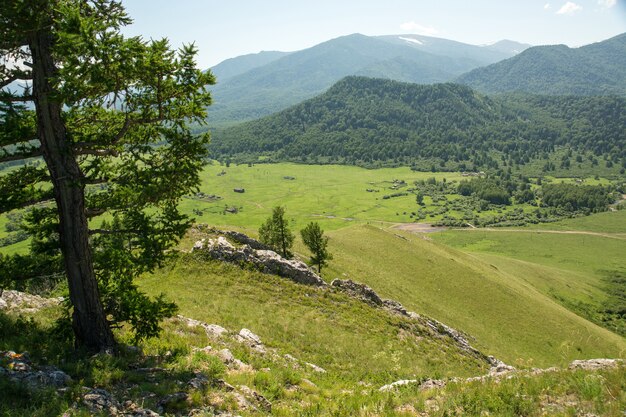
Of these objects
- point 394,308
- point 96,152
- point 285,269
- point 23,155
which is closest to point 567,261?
point 394,308

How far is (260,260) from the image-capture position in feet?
120

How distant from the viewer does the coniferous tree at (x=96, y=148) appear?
1005 cm

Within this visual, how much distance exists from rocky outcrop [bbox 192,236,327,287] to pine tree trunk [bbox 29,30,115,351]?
22928 mm

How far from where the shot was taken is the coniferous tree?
10.1 m

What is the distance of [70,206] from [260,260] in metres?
25.3

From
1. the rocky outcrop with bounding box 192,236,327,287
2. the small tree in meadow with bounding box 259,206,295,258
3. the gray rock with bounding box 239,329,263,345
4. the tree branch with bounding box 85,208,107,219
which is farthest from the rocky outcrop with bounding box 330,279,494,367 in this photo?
the tree branch with bounding box 85,208,107,219

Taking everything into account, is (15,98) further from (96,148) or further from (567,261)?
(567,261)

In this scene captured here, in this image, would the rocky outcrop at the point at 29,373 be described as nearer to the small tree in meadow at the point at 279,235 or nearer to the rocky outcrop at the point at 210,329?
the rocky outcrop at the point at 210,329

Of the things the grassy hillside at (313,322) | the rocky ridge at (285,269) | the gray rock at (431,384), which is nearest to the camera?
the gray rock at (431,384)

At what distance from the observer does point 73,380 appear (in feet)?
34.9

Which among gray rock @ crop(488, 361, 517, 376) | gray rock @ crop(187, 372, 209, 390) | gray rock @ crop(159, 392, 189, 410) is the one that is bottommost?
gray rock @ crop(488, 361, 517, 376)

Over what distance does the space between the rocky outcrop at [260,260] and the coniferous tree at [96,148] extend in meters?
22.0

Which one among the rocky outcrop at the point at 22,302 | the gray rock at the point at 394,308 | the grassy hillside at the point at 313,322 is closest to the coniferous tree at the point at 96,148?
the rocky outcrop at the point at 22,302

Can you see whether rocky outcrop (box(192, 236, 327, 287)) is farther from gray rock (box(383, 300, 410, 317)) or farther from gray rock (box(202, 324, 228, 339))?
gray rock (box(202, 324, 228, 339))
